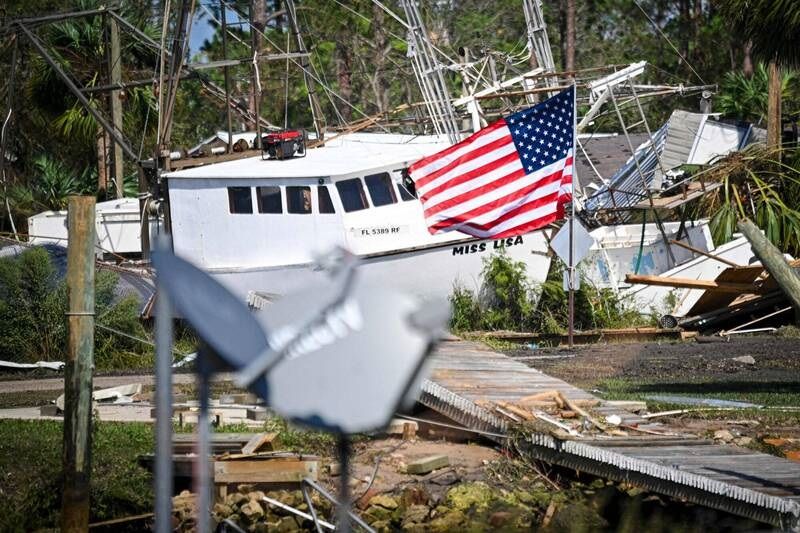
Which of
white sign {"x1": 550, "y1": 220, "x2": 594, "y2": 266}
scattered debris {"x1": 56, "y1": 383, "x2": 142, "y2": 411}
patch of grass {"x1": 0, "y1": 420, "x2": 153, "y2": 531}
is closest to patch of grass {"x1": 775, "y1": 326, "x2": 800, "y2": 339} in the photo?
white sign {"x1": 550, "y1": 220, "x2": 594, "y2": 266}

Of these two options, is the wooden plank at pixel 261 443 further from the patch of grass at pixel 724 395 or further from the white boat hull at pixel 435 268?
the white boat hull at pixel 435 268

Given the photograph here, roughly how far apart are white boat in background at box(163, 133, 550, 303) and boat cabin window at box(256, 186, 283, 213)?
0.02 metres

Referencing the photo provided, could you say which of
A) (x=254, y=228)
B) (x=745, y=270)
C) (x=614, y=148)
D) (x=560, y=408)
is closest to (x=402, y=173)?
(x=254, y=228)

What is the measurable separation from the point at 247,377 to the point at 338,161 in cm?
1948

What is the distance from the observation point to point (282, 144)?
2445 centimetres

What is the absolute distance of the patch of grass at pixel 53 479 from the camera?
1152 cm

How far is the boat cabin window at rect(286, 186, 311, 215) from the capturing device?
23.5 meters

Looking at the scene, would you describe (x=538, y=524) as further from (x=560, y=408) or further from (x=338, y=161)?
(x=338, y=161)

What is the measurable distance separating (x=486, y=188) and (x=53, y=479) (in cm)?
1097

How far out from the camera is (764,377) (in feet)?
62.9

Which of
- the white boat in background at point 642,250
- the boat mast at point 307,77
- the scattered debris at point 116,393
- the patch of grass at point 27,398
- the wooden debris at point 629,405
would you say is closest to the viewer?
the wooden debris at point 629,405

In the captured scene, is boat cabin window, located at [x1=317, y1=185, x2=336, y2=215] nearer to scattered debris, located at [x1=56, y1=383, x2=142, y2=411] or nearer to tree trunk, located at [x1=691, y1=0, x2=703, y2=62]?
scattered debris, located at [x1=56, y1=383, x2=142, y2=411]

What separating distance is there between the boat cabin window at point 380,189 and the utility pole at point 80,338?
1240 centimetres

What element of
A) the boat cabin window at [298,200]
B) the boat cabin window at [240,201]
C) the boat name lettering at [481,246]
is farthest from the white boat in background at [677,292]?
the boat cabin window at [240,201]
